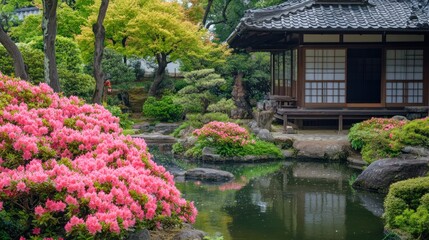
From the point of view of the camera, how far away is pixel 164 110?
81.6 ft

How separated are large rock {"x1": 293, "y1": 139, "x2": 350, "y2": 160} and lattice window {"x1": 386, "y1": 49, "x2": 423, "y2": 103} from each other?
4423mm

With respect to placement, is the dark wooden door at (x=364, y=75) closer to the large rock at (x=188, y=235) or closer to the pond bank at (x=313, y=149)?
the pond bank at (x=313, y=149)

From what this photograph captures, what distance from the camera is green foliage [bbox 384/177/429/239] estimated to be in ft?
26.5

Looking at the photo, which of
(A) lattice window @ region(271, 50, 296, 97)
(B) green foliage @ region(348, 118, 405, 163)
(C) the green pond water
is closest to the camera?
(C) the green pond water

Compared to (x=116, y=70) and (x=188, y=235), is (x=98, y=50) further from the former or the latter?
(x=116, y=70)

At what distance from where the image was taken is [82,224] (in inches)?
193

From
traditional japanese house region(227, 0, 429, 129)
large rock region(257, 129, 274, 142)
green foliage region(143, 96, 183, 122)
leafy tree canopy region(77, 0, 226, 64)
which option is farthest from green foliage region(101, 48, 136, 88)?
large rock region(257, 129, 274, 142)

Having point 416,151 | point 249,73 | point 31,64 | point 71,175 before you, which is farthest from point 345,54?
point 71,175

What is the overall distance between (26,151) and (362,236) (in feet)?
17.1

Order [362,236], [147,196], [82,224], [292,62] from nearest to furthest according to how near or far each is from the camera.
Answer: [82,224]
[147,196]
[362,236]
[292,62]

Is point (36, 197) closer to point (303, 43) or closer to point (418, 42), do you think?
point (303, 43)

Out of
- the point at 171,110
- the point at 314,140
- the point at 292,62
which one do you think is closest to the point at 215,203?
the point at 314,140

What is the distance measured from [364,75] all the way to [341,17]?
3.62 m

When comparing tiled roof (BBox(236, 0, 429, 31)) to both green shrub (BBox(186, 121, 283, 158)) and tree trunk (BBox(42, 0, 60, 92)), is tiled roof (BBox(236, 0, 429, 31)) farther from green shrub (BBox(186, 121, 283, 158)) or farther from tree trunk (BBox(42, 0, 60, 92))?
tree trunk (BBox(42, 0, 60, 92))
